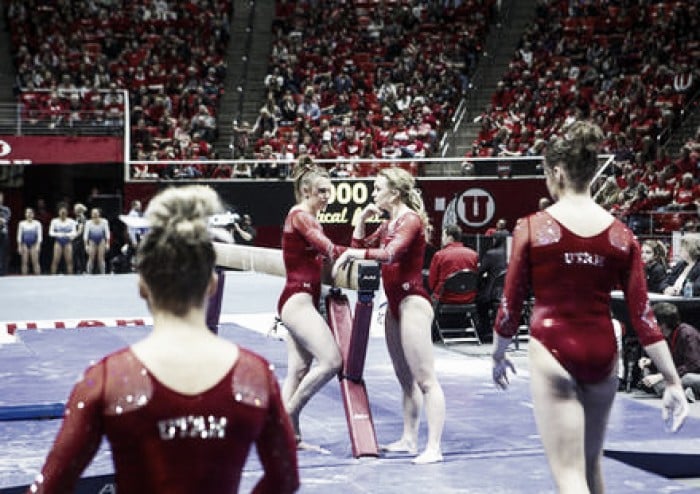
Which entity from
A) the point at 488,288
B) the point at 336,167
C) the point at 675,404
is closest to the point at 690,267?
the point at 488,288

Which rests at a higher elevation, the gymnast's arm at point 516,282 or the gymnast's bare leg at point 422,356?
the gymnast's arm at point 516,282

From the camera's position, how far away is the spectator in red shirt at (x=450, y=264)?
11781mm

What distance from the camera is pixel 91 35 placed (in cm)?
2738

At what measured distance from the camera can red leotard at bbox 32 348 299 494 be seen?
86.1 inches

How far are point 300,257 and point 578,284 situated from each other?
9.42 ft

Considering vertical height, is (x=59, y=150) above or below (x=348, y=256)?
below

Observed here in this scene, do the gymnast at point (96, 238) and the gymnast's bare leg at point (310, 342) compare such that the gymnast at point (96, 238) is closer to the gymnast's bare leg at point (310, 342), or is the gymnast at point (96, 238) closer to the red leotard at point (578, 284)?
the gymnast's bare leg at point (310, 342)

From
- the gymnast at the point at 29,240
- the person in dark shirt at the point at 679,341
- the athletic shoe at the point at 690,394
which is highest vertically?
the person in dark shirt at the point at 679,341

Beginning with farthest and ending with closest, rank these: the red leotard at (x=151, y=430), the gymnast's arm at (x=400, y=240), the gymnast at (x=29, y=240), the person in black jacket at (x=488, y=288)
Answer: the gymnast at (x=29, y=240)
the person in black jacket at (x=488, y=288)
the gymnast's arm at (x=400, y=240)
the red leotard at (x=151, y=430)

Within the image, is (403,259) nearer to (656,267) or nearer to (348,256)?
(348,256)

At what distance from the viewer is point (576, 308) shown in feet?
12.9

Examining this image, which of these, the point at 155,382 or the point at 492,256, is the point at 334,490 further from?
the point at 492,256

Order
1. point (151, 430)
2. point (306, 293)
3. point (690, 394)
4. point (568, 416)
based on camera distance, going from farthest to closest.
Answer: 1. point (690, 394)
2. point (306, 293)
3. point (568, 416)
4. point (151, 430)

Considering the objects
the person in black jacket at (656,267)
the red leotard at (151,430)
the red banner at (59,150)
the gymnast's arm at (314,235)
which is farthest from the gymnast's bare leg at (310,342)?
the red banner at (59,150)
